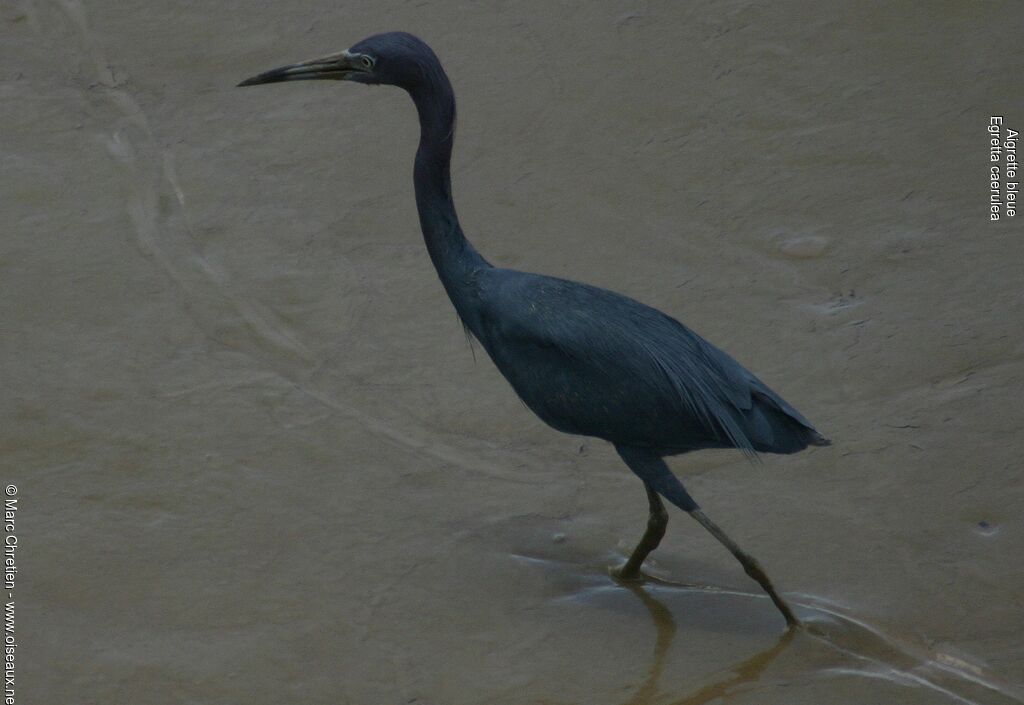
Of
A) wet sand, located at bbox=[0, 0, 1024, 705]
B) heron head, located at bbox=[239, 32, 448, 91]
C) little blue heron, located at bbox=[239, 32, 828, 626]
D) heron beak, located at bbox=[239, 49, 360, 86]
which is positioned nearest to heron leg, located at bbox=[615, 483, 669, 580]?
little blue heron, located at bbox=[239, 32, 828, 626]

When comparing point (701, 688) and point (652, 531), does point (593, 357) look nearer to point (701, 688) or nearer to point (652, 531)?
point (652, 531)

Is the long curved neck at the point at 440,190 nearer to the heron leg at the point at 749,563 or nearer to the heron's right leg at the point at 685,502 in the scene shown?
the heron's right leg at the point at 685,502

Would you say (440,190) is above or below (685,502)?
above

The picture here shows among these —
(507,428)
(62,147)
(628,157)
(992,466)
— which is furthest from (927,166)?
(62,147)

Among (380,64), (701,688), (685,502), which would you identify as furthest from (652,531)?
(380,64)

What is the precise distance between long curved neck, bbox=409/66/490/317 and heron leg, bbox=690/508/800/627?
1006mm

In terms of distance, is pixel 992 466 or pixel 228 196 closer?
pixel 992 466

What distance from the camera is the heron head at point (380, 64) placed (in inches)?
171

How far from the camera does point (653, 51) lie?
23.5 ft

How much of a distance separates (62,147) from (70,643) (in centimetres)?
330

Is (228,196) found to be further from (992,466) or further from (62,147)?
(992,466)

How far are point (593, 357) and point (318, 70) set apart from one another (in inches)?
51.1

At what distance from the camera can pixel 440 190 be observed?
14.5 feet

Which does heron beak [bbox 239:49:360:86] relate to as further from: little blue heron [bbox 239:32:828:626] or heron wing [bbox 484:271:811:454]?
heron wing [bbox 484:271:811:454]
